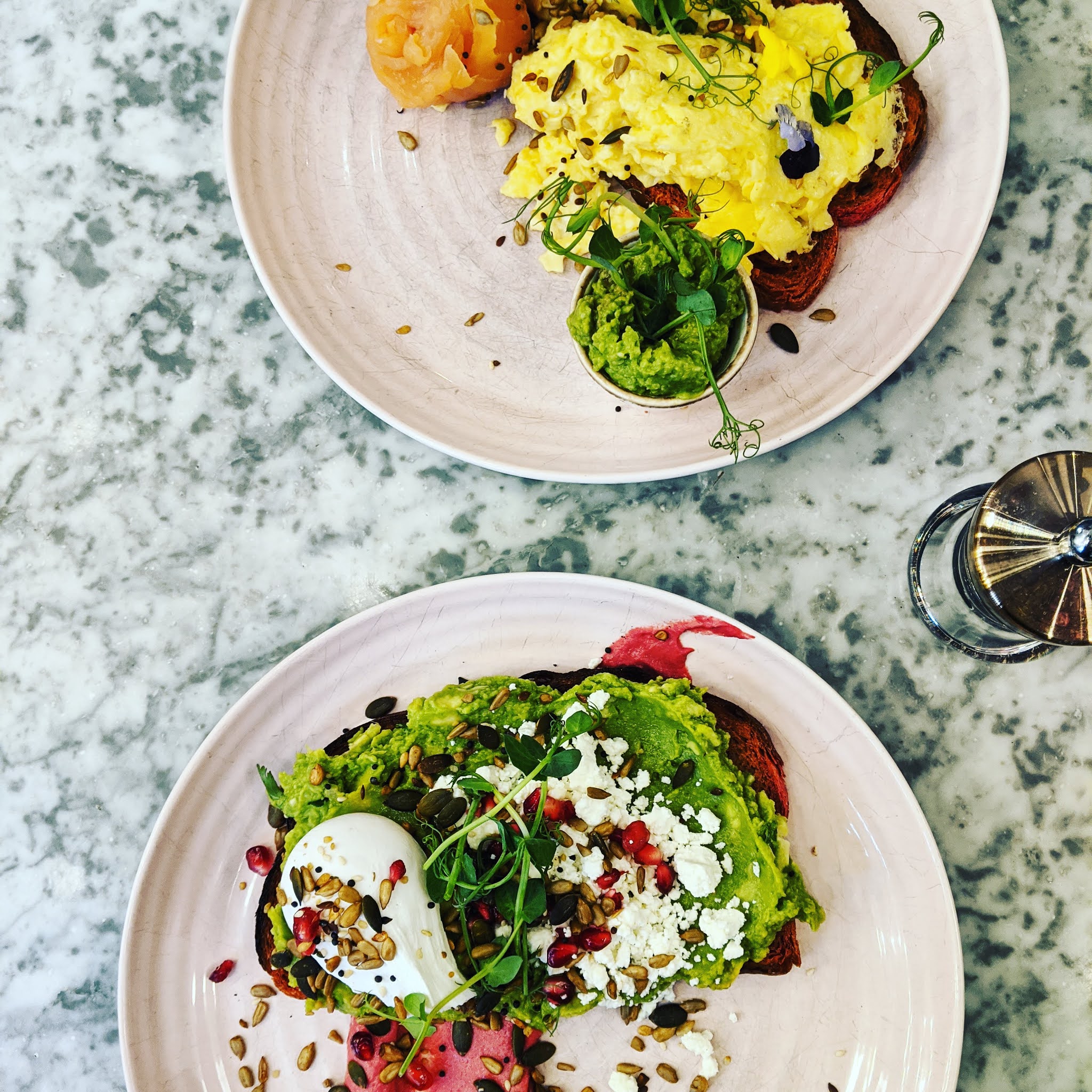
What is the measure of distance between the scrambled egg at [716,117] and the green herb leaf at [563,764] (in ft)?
4.05

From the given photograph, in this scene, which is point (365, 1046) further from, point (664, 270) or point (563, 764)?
point (664, 270)

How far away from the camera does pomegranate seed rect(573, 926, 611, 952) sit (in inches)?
77.7

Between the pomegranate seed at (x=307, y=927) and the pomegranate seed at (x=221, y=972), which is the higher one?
the pomegranate seed at (x=307, y=927)

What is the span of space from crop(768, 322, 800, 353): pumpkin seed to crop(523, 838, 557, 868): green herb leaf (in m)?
1.33

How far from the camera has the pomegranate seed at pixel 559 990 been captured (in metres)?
2.00

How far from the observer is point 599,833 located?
201 centimetres

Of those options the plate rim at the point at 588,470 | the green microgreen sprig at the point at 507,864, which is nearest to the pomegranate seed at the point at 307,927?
the green microgreen sprig at the point at 507,864

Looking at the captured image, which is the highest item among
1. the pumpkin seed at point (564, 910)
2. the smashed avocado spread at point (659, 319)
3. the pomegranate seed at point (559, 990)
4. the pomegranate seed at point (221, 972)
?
the smashed avocado spread at point (659, 319)

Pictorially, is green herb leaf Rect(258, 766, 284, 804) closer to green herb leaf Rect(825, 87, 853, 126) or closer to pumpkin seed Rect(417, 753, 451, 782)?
pumpkin seed Rect(417, 753, 451, 782)

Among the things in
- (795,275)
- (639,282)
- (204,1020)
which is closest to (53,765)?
(204,1020)

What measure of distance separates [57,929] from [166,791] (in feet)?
1.49

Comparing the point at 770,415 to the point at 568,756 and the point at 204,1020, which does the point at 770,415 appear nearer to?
the point at 568,756

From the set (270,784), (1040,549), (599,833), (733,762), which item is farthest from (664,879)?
(1040,549)

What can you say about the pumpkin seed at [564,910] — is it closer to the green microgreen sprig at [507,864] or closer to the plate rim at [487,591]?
the green microgreen sprig at [507,864]
